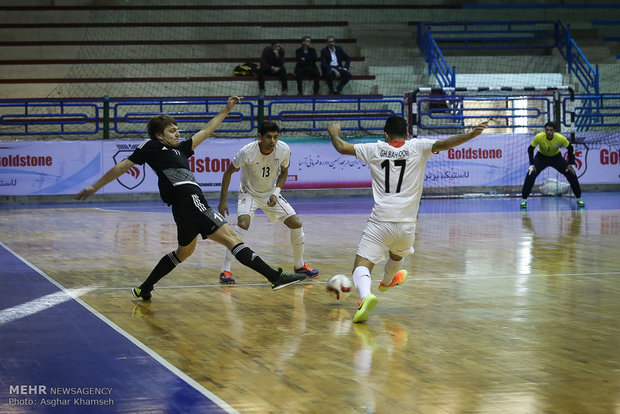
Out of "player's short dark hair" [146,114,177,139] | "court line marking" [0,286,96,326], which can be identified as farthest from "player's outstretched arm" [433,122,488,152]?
"court line marking" [0,286,96,326]

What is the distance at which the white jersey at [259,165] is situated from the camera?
9.91m

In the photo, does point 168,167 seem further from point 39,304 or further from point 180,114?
point 180,114

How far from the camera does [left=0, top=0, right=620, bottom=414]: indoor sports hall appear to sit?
17.8ft

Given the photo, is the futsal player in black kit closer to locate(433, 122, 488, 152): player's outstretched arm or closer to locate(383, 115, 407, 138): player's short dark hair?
locate(383, 115, 407, 138): player's short dark hair

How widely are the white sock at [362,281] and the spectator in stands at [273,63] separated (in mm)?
21334

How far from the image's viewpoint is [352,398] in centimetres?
497

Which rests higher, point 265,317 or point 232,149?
point 232,149

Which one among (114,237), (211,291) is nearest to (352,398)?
(211,291)

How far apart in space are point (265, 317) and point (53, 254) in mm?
5704

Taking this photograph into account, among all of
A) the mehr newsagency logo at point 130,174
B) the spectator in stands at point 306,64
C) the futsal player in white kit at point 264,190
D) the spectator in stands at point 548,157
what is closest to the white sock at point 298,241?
the futsal player in white kit at point 264,190

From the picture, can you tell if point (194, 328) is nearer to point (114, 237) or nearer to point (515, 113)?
point (114, 237)

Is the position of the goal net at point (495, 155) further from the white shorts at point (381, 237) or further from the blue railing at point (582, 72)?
the white shorts at point (381, 237)

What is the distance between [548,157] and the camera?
20578mm

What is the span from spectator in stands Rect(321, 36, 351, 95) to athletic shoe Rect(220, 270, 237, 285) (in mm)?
19204
